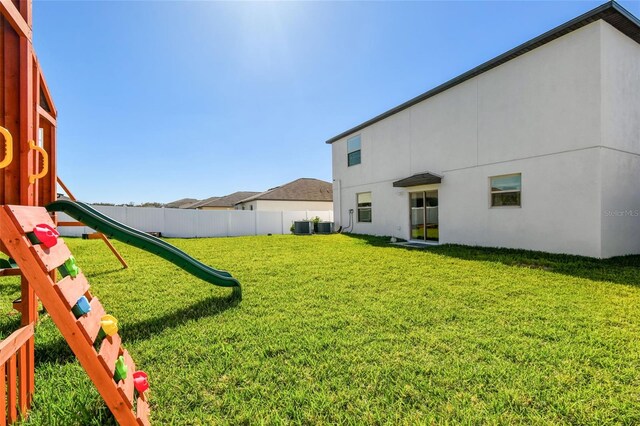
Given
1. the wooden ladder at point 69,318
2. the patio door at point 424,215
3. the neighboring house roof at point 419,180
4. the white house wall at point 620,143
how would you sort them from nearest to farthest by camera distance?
→ the wooden ladder at point 69,318 < the white house wall at point 620,143 < the neighboring house roof at point 419,180 < the patio door at point 424,215

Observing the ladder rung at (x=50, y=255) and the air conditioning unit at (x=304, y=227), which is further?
the air conditioning unit at (x=304, y=227)

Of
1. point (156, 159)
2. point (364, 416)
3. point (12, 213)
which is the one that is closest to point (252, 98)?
point (12, 213)

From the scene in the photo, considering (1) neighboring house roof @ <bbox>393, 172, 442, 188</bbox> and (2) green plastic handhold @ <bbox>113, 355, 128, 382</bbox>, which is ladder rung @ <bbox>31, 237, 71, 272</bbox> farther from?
(1) neighboring house roof @ <bbox>393, 172, 442, 188</bbox>

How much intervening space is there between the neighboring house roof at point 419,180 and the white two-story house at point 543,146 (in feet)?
0.21

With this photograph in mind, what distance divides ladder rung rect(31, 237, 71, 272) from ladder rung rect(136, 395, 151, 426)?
1064 mm

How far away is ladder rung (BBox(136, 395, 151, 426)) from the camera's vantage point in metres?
1.76

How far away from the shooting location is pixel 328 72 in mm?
11867

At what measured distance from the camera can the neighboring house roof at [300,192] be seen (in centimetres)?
3135

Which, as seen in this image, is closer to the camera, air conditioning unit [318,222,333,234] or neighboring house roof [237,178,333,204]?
air conditioning unit [318,222,333,234]

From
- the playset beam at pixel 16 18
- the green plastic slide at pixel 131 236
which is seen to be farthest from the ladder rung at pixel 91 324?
the playset beam at pixel 16 18

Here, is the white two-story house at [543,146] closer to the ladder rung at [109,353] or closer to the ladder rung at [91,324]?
the ladder rung at [109,353]

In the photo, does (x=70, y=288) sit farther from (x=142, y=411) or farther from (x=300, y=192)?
(x=300, y=192)

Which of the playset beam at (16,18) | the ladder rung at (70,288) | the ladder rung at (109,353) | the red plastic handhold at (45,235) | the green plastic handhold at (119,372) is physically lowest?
the green plastic handhold at (119,372)

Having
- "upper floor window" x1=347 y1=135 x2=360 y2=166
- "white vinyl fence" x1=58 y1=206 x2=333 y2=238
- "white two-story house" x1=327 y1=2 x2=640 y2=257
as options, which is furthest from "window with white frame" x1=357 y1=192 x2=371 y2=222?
"white vinyl fence" x1=58 y1=206 x2=333 y2=238
